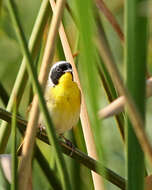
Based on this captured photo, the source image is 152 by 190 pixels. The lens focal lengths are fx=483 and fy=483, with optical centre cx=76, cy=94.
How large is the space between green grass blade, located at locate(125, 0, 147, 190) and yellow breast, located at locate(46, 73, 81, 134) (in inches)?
30.7

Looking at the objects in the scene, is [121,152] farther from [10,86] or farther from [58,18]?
[58,18]

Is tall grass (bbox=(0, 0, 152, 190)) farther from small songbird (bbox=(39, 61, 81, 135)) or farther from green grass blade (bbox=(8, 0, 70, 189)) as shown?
small songbird (bbox=(39, 61, 81, 135))

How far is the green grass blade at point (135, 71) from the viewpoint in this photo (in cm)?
77

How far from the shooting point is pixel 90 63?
59 centimetres

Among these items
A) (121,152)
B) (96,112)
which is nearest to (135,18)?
(96,112)

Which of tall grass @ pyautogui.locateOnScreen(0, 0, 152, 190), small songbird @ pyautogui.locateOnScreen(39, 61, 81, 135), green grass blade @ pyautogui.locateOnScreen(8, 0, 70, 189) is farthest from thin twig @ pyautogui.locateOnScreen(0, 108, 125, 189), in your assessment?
small songbird @ pyautogui.locateOnScreen(39, 61, 81, 135)

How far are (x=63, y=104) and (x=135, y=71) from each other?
947mm

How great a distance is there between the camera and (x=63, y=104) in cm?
174

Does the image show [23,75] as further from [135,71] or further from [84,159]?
[135,71]

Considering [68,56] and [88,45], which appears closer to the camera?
[88,45]

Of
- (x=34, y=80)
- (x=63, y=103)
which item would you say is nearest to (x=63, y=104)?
(x=63, y=103)

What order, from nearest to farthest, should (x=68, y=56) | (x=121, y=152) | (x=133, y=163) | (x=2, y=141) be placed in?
1. (x=133, y=163)
2. (x=2, y=141)
3. (x=68, y=56)
4. (x=121, y=152)

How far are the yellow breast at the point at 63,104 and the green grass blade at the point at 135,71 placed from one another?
30.7 inches

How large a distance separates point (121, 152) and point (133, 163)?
4.68 ft
